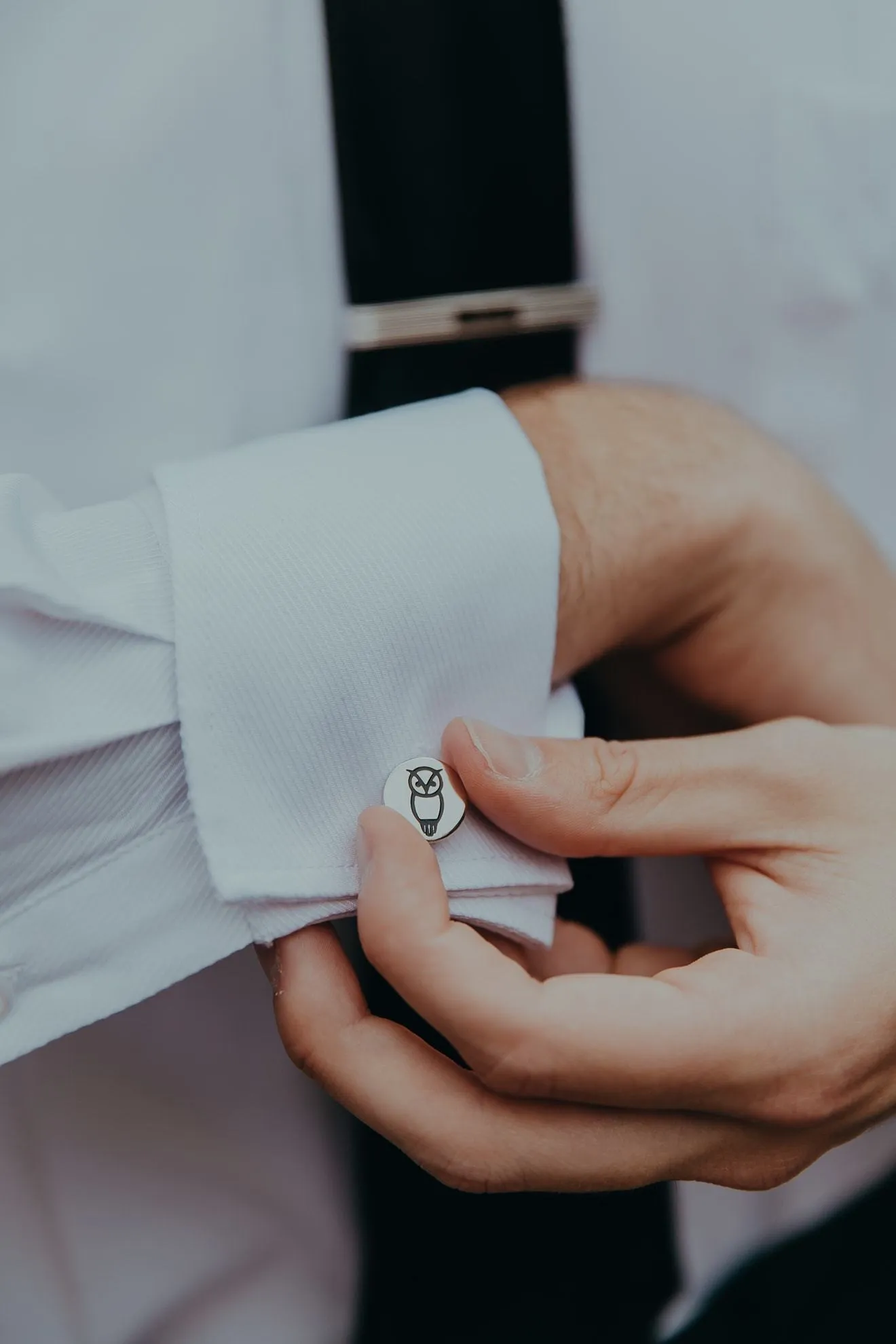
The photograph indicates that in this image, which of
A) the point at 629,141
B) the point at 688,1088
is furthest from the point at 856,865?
the point at 629,141

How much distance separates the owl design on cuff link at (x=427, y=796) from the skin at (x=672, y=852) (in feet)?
0.06

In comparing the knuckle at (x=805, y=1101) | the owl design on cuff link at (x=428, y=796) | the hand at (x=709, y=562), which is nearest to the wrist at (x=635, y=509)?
the hand at (x=709, y=562)

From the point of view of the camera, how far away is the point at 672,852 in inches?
19.2

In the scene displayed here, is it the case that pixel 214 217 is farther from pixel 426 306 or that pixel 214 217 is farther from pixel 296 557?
pixel 296 557

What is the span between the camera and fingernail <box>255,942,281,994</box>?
43 centimetres

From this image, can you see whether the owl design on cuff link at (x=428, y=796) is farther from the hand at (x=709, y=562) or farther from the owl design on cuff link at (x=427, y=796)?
the hand at (x=709, y=562)

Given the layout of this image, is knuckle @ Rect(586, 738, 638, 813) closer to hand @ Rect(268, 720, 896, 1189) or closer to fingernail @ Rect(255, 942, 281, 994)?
hand @ Rect(268, 720, 896, 1189)

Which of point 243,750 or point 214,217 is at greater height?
point 214,217

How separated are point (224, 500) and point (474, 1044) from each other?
0.84 ft

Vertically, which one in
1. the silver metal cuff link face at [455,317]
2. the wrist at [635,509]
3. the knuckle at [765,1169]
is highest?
the silver metal cuff link face at [455,317]

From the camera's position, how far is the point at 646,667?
0.67 meters

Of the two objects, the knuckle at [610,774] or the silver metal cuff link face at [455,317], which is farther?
the silver metal cuff link face at [455,317]

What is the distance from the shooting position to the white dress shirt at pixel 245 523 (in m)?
0.42

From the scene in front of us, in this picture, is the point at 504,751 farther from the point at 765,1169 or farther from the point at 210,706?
the point at 765,1169
